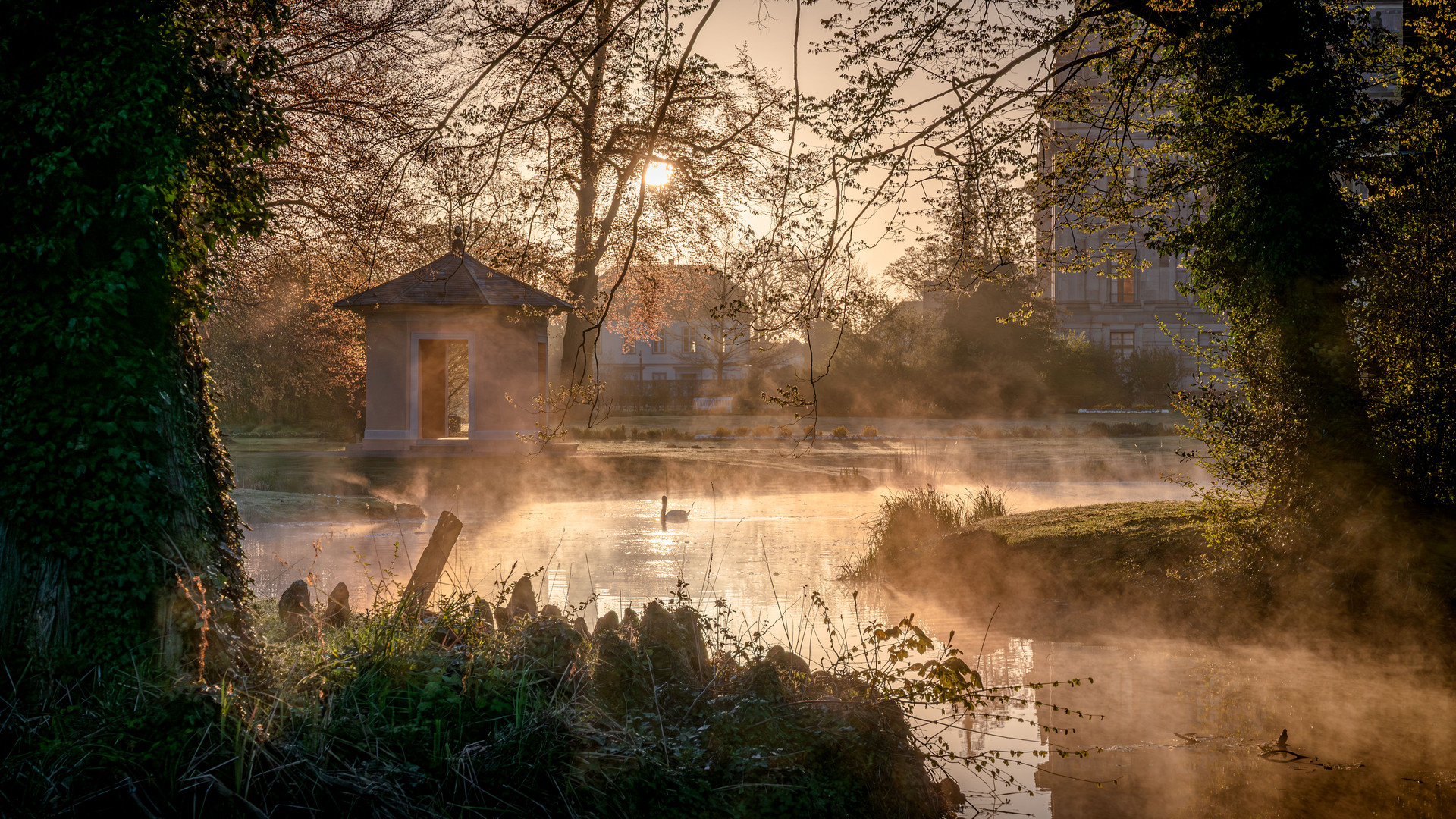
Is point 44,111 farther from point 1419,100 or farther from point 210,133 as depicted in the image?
point 1419,100

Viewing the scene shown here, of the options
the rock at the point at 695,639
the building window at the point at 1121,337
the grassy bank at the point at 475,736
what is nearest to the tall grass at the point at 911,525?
the rock at the point at 695,639

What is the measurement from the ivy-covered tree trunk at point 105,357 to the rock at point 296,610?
2.27 ft

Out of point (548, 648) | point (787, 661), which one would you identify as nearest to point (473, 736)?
point (548, 648)

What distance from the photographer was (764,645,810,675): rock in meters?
5.14

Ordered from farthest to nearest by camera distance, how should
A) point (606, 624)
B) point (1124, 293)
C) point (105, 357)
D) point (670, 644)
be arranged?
point (1124, 293) → point (606, 624) → point (670, 644) → point (105, 357)

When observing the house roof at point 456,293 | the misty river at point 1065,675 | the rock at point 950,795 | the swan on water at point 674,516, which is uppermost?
the house roof at point 456,293

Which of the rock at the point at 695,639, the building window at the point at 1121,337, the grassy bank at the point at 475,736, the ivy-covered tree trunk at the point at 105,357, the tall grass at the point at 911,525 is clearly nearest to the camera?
the grassy bank at the point at 475,736

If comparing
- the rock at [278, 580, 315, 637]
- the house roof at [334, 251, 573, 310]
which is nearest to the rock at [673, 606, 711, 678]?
the rock at [278, 580, 315, 637]

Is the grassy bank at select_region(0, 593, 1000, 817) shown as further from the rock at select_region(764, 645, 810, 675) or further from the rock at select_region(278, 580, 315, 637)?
the rock at select_region(278, 580, 315, 637)

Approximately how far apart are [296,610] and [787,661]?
3.16 metres

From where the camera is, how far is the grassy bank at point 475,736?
12.0ft

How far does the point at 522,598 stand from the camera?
600cm

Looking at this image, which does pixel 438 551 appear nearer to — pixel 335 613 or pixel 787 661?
pixel 335 613

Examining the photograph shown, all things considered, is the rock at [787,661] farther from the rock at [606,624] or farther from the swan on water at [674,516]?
the swan on water at [674,516]
